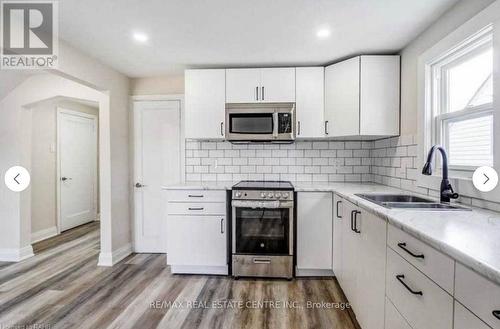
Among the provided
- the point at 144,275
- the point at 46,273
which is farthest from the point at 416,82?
the point at 46,273

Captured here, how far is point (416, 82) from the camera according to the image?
217cm

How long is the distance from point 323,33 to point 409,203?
1.50 metres

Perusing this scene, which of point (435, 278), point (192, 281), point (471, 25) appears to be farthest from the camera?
point (192, 281)

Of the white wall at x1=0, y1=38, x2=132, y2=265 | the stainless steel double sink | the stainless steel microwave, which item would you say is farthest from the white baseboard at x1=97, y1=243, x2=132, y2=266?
the stainless steel double sink

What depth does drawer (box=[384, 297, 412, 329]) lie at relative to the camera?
119 centimetres

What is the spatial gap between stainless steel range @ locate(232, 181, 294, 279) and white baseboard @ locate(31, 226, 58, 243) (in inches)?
125

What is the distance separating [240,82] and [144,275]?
2322mm

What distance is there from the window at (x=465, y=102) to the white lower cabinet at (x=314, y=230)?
3.51ft

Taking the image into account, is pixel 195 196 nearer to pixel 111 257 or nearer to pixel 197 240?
pixel 197 240

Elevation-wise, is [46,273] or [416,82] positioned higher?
[416,82]

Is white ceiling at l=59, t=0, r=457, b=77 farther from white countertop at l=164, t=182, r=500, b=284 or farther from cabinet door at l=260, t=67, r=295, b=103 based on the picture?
white countertop at l=164, t=182, r=500, b=284

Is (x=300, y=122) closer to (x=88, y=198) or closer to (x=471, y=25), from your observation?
(x=471, y=25)

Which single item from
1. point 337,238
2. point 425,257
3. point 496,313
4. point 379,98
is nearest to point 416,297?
point 425,257
